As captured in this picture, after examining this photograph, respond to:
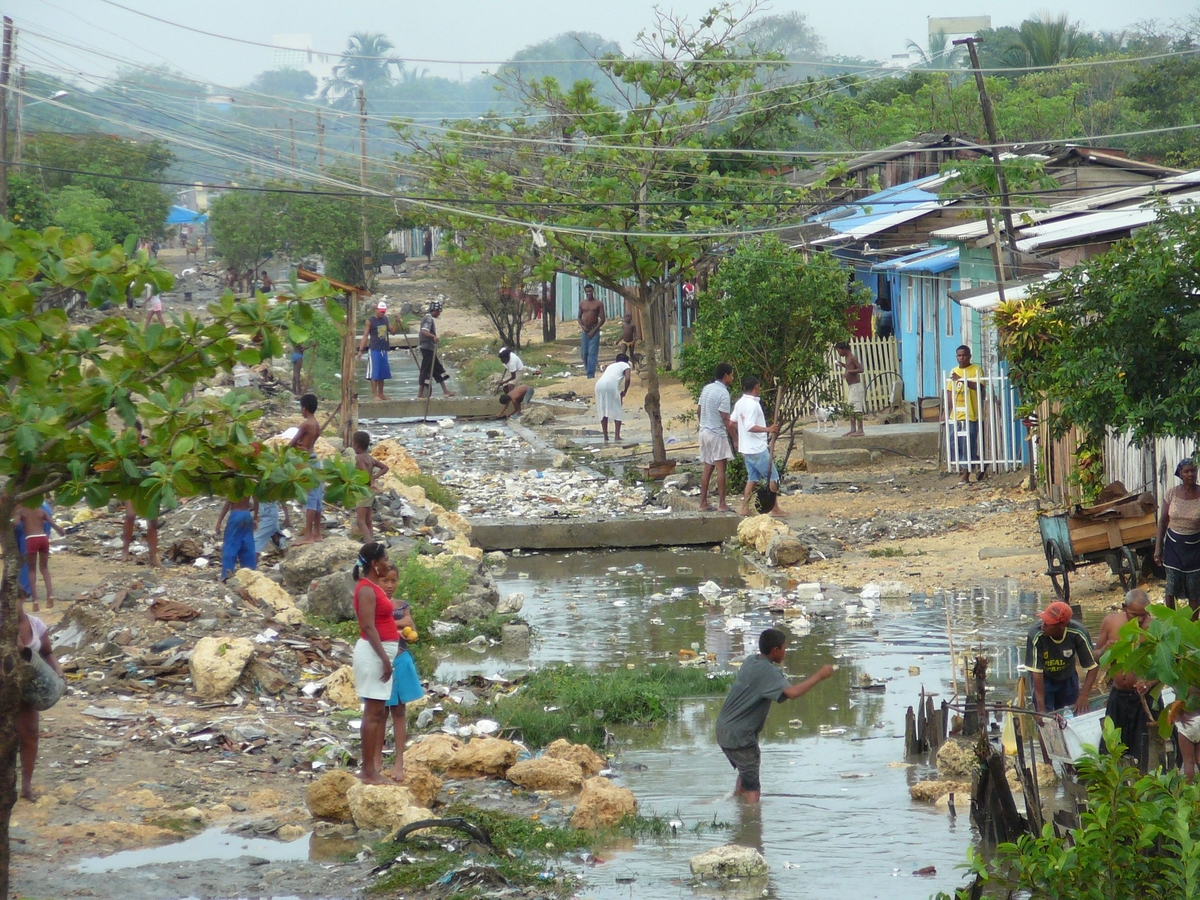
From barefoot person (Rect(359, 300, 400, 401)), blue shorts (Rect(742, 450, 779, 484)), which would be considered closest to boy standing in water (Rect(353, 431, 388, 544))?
blue shorts (Rect(742, 450, 779, 484))

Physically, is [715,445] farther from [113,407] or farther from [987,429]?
[113,407]

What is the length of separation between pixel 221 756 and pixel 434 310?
72.0 feet

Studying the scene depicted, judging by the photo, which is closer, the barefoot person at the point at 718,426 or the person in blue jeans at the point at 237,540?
the person in blue jeans at the point at 237,540

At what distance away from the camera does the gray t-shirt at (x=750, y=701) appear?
745cm

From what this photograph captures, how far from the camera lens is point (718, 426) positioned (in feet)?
51.2

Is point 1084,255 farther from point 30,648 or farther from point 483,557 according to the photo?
point 30,648

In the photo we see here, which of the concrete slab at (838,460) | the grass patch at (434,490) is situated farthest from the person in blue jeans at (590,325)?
the grass patch at (434,490)

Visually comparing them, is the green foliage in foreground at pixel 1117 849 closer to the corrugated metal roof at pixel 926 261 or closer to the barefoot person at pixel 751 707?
the barefoot person at pixel 751 707

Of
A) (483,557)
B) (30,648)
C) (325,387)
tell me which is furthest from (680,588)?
(325,387)

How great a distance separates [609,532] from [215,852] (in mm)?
8944

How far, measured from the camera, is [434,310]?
29.8 meters

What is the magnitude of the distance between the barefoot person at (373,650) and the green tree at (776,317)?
961 cm

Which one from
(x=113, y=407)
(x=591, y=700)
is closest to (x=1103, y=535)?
(x=591, y=700)

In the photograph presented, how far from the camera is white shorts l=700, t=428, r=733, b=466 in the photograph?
1560 cm
